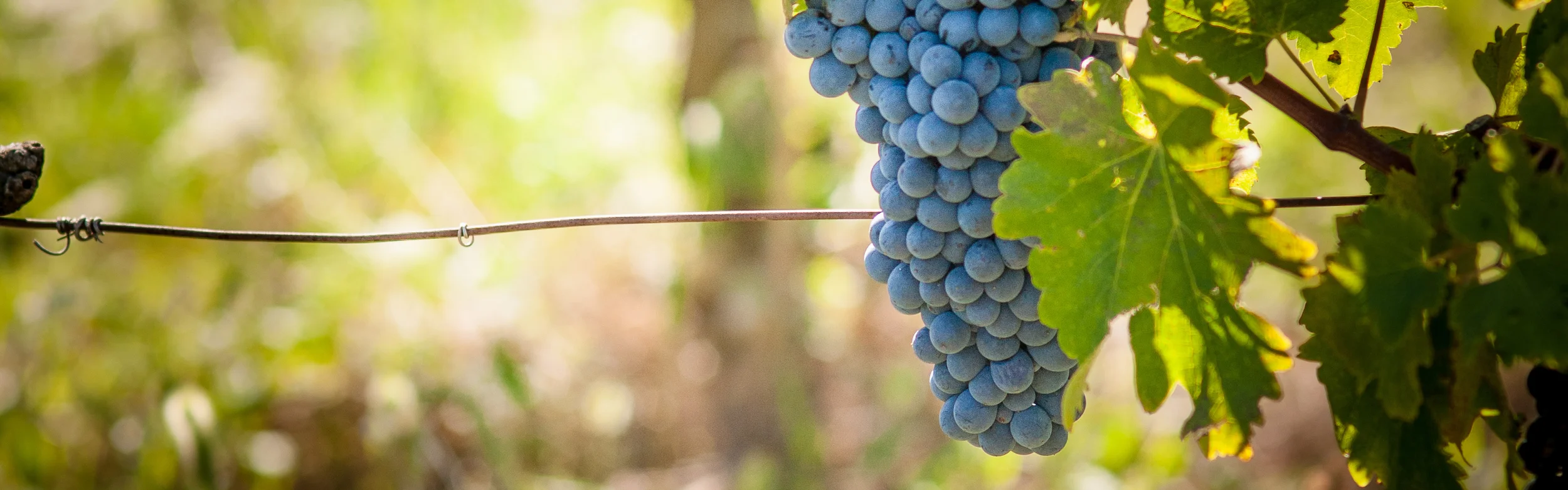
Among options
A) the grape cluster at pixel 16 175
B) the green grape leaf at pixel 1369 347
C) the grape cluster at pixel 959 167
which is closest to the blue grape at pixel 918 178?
the grape cluster at pixel 959 167

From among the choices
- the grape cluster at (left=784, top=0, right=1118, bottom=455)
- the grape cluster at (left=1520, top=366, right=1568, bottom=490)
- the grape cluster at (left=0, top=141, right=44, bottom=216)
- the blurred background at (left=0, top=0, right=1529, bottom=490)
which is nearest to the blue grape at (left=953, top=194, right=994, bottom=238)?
the grape cluster at (left=784, top=0, right=1118, bottom=455)

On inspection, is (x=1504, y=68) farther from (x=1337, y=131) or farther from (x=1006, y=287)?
(x=1006, y=287)

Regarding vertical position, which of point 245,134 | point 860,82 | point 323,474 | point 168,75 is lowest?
Result: point 323,474

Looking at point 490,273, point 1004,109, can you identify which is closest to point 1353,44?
point 1004,109

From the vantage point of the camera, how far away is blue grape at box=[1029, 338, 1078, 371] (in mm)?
614

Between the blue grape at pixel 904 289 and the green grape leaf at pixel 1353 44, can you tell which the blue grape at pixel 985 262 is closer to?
the blue grape at pixel 904 289

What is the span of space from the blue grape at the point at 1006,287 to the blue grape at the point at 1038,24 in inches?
5.1

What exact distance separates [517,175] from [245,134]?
632mm

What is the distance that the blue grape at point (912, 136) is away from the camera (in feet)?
1.85

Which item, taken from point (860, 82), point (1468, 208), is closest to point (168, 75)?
point (860, 82)

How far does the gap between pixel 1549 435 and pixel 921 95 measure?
45cm

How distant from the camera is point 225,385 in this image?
1.87 m

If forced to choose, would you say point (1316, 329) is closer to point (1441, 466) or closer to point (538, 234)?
point (1441, 466)

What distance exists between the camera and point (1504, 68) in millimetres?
626
